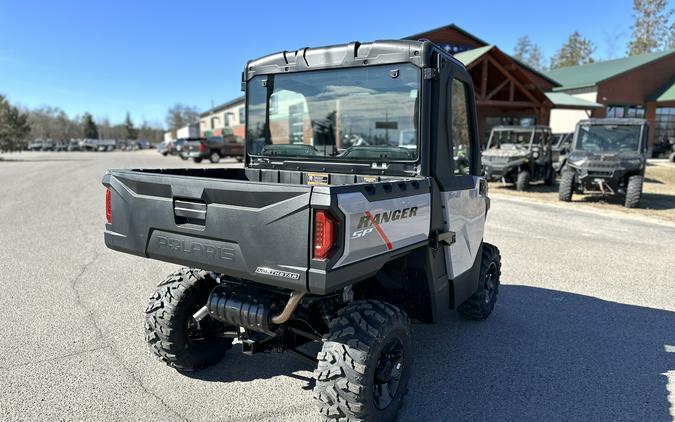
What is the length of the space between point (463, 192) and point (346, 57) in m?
1.30

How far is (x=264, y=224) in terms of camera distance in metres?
2.35

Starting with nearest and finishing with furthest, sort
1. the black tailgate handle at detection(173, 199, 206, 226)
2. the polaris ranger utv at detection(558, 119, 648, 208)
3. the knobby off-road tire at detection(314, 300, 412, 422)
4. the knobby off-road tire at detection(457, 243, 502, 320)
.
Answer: the knobby off-road tire at detection(314, 300, 412, 422), the black tailgate handle at detection(173, 199, 206, 226), the knobby off-road tire at detection(457, 243, 502, 320), the polaris ranger utv at detection(558, 119, 648, 208)

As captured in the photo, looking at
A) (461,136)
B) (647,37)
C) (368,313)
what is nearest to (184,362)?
(368,313)

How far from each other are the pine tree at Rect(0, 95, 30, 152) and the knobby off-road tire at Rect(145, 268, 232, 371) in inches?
1662

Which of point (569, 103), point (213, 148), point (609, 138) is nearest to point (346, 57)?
point (609, 138)

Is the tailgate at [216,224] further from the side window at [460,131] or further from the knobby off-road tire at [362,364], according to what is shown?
the side window at [460,131]

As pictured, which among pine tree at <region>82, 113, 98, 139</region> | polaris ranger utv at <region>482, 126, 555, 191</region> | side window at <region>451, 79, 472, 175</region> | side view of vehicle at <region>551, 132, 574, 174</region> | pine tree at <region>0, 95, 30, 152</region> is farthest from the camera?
pine tree at <region>82, 113, 98, 139</region>

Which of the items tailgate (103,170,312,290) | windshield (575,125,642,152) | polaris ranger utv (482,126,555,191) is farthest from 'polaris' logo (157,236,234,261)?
polaris ranger utv (482,126,555,191)

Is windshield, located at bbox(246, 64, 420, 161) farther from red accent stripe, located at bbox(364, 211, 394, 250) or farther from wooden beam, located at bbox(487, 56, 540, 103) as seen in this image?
wooden beam, located at bbox(487, 56, 540, 103)

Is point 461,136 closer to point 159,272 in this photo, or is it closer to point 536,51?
point 159,272

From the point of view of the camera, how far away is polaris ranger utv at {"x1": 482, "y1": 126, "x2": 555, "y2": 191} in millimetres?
15062

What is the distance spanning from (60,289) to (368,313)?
13.2 ft

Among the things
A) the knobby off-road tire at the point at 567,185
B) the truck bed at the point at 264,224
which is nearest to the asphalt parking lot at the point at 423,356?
the truck bed at the point at 264,224

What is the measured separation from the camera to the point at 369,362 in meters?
2.50
